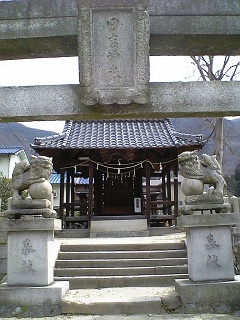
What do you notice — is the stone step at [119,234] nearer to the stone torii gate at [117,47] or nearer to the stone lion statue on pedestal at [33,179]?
the stone lion statue on pedestal at [33,179]

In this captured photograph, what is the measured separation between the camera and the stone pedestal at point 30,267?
566 cm

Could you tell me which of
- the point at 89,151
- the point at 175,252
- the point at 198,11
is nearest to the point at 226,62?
the point at 89,151

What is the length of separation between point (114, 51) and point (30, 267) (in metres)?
3.88

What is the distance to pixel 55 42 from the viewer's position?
428 cm

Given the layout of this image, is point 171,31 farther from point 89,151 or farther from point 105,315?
point 89,151

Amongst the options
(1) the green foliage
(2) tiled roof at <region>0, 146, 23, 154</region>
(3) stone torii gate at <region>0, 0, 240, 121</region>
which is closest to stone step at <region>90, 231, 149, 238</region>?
(3) stone torii gate at <region>0, 0, 240, 121</region>

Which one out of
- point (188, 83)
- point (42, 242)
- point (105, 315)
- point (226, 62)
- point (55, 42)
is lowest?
point (105, 315)

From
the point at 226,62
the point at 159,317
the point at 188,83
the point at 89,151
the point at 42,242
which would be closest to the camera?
the point at 188,83

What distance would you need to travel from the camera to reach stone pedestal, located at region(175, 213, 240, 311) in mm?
5590

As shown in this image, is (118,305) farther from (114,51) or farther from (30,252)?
(114,51)

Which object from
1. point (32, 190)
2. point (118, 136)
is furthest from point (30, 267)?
point (118, 136)

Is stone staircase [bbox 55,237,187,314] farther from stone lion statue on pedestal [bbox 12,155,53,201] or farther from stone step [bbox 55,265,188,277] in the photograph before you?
stone lion statue on pedestal [bbox 12,155,53,201]

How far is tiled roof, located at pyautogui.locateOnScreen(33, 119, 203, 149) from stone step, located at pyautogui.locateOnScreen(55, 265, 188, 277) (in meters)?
6.31

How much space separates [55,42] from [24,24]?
0.41m
